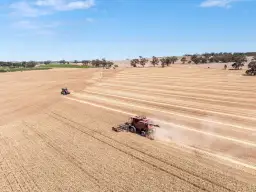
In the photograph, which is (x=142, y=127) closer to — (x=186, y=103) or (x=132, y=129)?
(x=132, y=129)

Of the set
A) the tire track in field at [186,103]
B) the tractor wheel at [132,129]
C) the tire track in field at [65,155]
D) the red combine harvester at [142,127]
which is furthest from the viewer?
the tire track in field at [186,103]

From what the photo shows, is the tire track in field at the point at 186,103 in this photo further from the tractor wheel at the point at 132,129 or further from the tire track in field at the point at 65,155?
the tire track in field at the point at 65,155

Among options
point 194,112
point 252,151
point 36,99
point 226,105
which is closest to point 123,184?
point 252,151

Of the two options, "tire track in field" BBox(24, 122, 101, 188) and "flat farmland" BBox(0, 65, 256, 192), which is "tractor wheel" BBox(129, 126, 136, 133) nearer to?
"flat farmland" BBox(0, 65, 256, 192)

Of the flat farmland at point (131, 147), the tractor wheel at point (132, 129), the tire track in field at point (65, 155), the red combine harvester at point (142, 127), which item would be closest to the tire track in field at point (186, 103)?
the flat farmland at point (131, 147)

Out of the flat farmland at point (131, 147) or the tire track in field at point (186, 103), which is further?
the tire track in field at point (186, 103)

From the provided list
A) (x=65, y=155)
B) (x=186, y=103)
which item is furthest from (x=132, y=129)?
(x=186, y=103)

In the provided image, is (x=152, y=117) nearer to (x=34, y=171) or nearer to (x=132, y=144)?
(x=132, y=144)

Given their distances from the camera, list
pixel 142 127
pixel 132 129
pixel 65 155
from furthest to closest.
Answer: pixel 132 129
pixel 142 127
pixel 65 155
